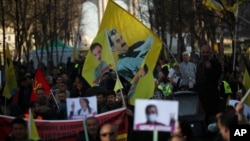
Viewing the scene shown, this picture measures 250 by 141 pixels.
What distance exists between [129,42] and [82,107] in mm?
1845

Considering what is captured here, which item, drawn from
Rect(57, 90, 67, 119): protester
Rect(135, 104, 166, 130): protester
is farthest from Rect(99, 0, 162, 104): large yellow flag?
Rect(135, 104, 166, 130): protester

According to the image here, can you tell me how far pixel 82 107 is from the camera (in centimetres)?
1041

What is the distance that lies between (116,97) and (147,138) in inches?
110

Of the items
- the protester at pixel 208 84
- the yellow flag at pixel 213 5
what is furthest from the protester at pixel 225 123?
the yellow flag at pixel 213 5

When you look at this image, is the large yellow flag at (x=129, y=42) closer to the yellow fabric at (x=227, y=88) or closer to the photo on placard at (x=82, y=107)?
the photo on placard at (x=82, y=107)

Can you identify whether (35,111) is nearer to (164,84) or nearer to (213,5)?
(164,84)

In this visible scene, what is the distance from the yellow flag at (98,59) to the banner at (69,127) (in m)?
1.50

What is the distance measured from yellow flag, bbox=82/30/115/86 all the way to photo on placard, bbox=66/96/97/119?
4.29 ft

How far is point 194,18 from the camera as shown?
37.5 metres

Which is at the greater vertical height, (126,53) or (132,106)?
(126,53)

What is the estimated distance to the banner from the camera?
10188mm

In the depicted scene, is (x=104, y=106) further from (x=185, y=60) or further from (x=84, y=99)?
(x=185, y=60)

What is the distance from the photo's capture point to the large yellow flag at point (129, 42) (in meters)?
11.4

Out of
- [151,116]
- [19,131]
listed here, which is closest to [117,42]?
[19,131]
